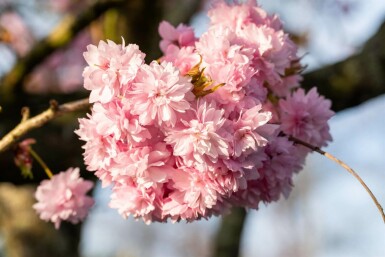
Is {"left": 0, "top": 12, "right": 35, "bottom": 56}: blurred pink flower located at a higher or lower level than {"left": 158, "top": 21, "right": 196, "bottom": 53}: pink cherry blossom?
lower

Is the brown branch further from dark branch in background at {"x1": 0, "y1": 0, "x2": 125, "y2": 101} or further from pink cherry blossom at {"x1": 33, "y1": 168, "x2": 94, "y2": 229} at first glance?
dark branch in background at {"x1": 0, "y1": 0, "x2": 125, "y2": 101}

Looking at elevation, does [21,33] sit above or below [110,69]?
below

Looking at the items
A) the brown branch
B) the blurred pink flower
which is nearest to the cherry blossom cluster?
the brown branch

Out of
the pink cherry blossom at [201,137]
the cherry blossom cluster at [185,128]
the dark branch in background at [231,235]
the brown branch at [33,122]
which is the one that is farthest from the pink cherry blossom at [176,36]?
the dark branch in background at [231,235]

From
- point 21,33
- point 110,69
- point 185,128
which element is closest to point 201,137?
point 185,128

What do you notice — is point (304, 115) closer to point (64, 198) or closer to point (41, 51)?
point (64, 198)

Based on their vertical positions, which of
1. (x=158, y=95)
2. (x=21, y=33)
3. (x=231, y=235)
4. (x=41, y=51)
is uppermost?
(x=158, y=95)

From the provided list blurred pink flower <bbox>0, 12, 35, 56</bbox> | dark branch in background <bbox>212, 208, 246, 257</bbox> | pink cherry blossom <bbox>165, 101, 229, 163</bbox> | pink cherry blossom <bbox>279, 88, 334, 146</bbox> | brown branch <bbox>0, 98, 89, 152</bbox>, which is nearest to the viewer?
pink cherry blossom <bbox>165, 101, 229, 163</bbox>
